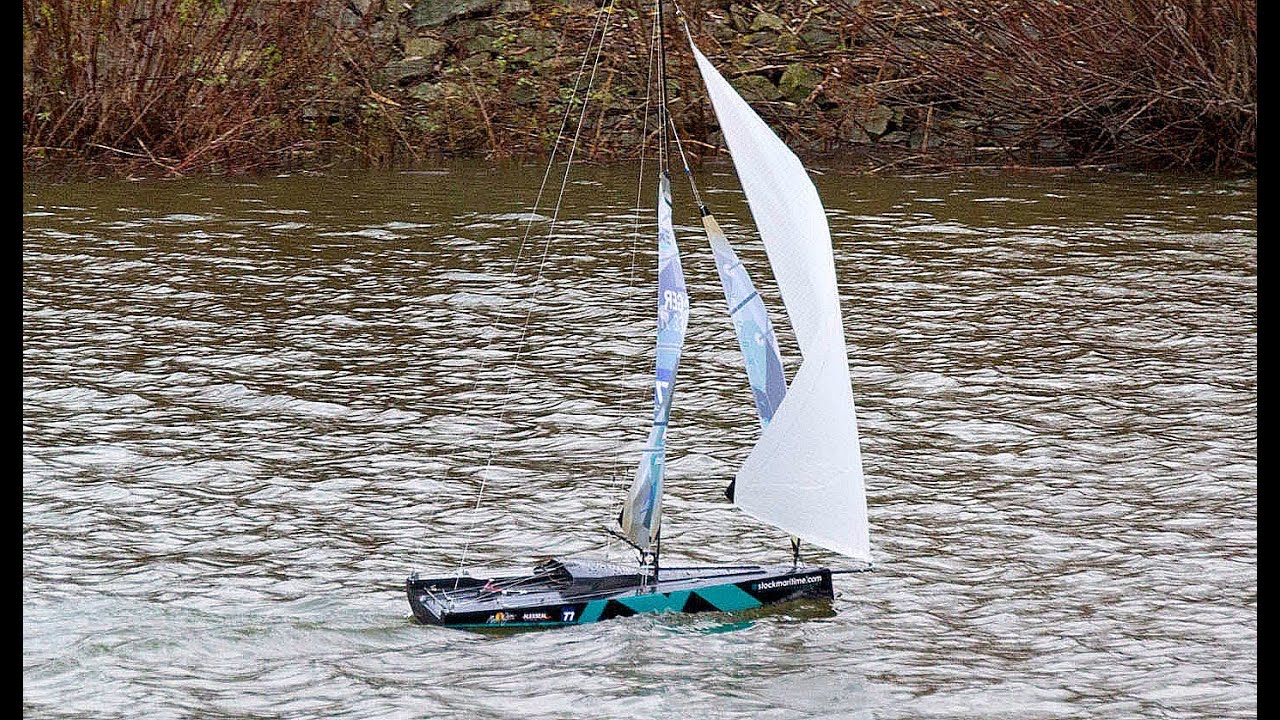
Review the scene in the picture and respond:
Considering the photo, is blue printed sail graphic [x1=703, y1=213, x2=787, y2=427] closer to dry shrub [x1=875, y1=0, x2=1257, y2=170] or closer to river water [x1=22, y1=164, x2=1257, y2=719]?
river water [x1=22, y1=164, x2=1257, y2=719]

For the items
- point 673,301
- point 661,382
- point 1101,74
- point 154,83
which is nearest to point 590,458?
point 661,382

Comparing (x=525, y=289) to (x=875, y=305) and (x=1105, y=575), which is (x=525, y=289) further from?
(x=1105, y=575)

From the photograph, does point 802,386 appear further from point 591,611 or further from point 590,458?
point 590,458

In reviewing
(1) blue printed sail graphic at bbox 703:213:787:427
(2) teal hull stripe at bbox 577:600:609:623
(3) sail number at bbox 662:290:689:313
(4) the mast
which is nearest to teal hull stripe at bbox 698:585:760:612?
(4) the mast

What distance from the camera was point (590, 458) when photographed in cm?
1680

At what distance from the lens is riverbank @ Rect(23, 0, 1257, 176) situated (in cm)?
3284

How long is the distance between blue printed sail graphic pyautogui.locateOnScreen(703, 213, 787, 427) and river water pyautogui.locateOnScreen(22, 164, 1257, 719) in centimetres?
167

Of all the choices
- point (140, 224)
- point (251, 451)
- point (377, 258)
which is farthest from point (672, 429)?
point (140, 224)

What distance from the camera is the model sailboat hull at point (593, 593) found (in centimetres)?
1234

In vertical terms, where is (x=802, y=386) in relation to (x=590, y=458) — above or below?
above

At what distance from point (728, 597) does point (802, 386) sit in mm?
1769

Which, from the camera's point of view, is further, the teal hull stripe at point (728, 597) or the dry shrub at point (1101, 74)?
the dry shrub at point (1101, 74)

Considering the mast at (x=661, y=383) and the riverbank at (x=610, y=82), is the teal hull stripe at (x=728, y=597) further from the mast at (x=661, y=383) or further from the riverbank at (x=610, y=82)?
the riverbank at (x=610, y=82)

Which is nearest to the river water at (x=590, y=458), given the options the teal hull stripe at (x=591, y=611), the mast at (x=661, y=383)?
the teal hull stripe at (x=591, y=611)
